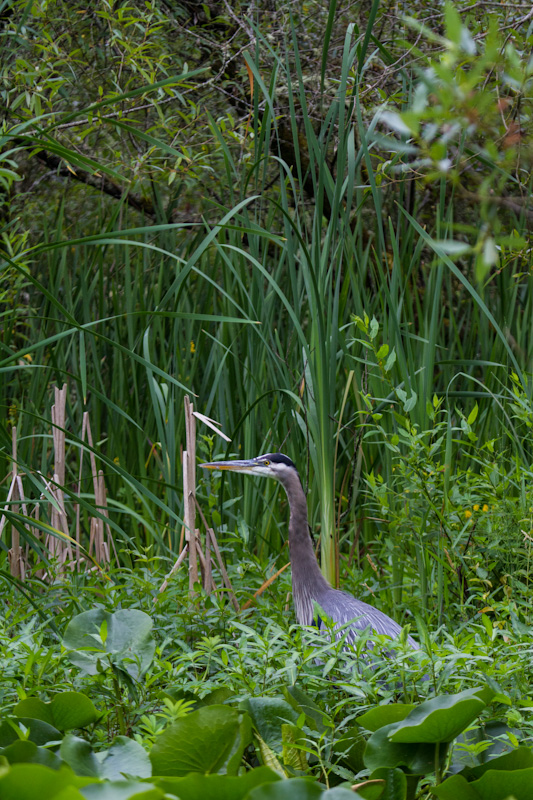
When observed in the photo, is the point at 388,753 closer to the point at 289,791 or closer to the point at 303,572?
the point at 289,791

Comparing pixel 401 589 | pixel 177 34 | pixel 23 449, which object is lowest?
pixel 401 589

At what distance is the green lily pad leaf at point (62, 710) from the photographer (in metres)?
1.48

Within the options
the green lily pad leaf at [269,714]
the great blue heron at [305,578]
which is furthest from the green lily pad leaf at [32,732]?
the great blue heron at [305,578]

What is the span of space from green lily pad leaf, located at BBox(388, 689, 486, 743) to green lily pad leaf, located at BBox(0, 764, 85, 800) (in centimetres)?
57

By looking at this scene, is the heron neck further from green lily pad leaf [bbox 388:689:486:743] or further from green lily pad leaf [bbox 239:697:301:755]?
green lily pad leaf [bbox 388:689:486:743]

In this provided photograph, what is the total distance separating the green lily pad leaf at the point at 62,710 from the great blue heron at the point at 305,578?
0.90 m

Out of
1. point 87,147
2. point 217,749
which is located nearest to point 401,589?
point 217,749

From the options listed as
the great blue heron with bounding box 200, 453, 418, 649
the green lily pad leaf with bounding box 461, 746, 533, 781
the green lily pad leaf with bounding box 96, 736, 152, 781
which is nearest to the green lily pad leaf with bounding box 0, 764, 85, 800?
the green lily pad leaf with bounding box 96, 736, 152, 781

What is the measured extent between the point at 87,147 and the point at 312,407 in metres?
3.01

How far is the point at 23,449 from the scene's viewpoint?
10.6 ft

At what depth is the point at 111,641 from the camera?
1769 millimetres

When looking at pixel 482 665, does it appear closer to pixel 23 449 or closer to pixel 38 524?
pixel 38 524

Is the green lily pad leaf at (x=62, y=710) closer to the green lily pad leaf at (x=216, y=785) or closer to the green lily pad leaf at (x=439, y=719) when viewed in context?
the green lily pad leaf at (x=216, y=785)

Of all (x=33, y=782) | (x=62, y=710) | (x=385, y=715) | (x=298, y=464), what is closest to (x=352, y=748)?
(x=385, y=715)
